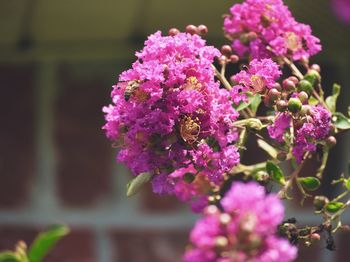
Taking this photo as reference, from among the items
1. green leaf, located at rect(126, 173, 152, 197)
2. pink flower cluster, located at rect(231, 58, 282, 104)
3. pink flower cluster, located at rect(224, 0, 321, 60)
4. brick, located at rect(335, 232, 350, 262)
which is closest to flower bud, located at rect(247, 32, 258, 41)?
pink flower cluster, located at rect(224, 0, 321, 60)

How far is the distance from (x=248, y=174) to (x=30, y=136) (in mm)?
940

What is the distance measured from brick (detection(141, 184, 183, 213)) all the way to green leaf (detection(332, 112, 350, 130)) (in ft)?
3.04

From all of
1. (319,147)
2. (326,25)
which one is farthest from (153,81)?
(326,25)

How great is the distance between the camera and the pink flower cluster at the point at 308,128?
2.77 ft

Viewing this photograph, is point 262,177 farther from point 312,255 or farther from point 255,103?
point 312,255

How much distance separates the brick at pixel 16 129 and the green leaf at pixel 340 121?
3.35 ft

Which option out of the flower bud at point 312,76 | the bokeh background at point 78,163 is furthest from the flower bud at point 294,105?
the bokeh background at point 78,163

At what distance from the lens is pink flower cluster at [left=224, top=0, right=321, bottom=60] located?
96 cm

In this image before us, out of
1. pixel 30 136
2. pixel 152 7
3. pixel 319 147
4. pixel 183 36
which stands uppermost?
pixel 152 7

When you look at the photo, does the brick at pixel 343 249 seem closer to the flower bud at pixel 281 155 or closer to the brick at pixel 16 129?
the brick at pixel 16 129

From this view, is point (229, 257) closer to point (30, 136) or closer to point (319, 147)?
point (319, 147)

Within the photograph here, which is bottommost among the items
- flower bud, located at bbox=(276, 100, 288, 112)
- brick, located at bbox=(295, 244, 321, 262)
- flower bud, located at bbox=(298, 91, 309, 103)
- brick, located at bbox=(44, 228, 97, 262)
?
brick, located at bbox=(295, 244, 321, 262)

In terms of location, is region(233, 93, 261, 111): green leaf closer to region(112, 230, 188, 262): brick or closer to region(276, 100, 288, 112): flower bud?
region(276, 100, 288, 112): flower bud

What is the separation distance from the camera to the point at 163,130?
2.60 ft
